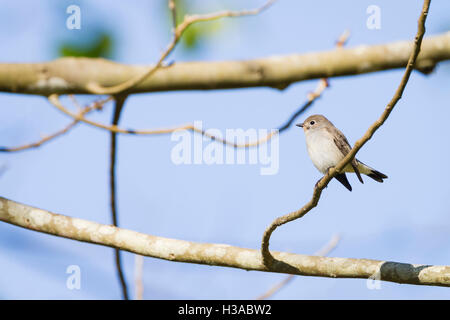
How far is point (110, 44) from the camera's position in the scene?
3.20 metres

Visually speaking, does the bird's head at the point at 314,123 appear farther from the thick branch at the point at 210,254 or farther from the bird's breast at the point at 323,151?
the thick branch at the point at 210,254

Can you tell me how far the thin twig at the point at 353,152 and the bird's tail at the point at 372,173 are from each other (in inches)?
85.1

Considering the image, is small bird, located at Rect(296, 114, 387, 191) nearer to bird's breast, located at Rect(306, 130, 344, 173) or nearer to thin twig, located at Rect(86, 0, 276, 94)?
bird's breast, located at Rect(306, 130, 344, 173)

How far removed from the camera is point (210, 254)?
3502 millimetres

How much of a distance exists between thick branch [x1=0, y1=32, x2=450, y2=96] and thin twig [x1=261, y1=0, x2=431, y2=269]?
0.49 m

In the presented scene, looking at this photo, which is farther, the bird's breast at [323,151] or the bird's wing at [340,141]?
the bird's wing at [340,141]

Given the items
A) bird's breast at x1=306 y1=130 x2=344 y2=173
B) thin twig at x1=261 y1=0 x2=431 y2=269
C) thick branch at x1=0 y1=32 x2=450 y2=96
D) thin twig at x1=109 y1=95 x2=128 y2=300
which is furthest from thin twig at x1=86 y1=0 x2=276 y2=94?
bird's breast at x1=306 y1=130 x2=344 y2=173

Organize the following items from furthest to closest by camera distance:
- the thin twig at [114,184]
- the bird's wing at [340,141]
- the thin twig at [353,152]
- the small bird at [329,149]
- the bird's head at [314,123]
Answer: the bird's head at [314,123] → the bird's wing at [340,141] → the small bird at [329,149] → the thin twig at [114,184] → the thin twig at [353,152]

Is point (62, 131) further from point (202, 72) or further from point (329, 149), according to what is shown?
point (329, 149)

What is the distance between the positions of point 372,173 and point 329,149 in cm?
51

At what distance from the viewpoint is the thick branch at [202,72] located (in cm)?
293

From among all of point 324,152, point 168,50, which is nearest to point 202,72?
point 168,50

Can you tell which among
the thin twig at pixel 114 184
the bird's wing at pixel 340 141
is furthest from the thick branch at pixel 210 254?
the bird's wing at pixel 340 141
